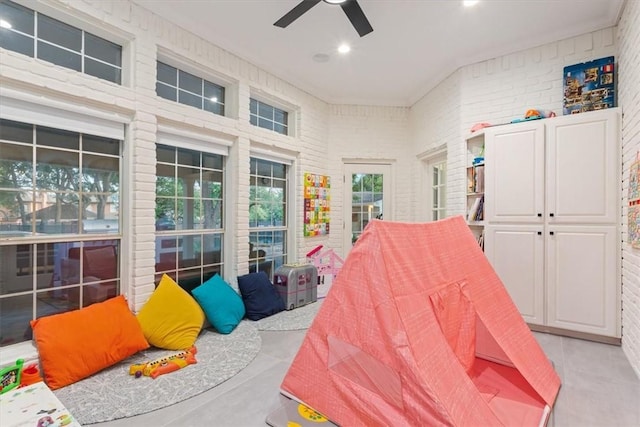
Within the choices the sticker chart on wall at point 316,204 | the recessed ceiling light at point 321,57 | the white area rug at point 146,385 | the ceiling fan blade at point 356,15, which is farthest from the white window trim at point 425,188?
the white area rug at point 146,385

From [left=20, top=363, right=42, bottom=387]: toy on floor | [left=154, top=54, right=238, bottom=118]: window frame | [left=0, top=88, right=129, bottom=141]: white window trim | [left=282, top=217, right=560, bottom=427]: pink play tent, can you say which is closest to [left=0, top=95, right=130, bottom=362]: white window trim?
[left=0, top=88, right=129, bottom=141]: white window trim

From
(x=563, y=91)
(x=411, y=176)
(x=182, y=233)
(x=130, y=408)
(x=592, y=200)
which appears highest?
(x=563, y=91)

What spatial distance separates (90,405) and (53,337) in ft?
1.75

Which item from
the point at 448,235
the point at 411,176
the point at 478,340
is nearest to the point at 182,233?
the point at 448,235

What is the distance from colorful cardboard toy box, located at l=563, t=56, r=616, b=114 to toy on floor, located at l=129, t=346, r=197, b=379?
3.97 metres

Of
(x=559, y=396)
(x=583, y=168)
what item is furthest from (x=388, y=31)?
(x=559, y=396)

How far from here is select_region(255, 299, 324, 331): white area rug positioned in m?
3.38

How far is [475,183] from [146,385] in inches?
141

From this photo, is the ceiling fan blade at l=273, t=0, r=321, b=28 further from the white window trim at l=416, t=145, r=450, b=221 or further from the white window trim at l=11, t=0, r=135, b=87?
the white window trim at l=416, t=145, r=450, b=221

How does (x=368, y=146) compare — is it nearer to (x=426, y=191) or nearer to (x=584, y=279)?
(x=426, y=191)

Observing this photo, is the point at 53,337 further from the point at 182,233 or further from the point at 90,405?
the point at 182,233

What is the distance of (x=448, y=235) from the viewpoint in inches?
90.0

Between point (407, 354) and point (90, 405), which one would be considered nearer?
point (407, 354)

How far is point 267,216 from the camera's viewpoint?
14.3 ft
